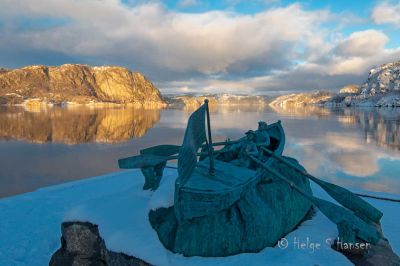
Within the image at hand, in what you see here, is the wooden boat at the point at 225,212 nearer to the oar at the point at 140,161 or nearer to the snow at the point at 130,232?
the snow at the point at 130,232

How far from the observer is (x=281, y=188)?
255 inches

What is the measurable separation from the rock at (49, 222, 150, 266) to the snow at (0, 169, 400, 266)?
17 cm

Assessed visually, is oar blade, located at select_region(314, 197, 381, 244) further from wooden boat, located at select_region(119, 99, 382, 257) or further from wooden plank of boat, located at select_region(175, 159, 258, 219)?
wooden plank of boat, located at select_region(175, 159, 258, 219)

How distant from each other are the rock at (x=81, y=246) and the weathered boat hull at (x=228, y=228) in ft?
3.71

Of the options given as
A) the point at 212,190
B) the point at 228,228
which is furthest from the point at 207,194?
the point at 228,228

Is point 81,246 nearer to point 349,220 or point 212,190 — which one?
point 212,190

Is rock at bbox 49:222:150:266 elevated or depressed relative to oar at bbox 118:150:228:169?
depressed

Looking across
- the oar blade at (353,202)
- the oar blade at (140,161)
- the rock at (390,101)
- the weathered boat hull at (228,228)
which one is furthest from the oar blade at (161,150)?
the rock at (390,101)

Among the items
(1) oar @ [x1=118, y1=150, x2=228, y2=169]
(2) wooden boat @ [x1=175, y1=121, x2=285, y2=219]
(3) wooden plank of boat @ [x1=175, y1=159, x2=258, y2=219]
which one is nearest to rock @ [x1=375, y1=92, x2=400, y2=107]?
(2) wooden boat @ [x1=175, y1=121, x2=285, y2=219]

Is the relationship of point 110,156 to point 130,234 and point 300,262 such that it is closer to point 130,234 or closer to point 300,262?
point 130,234

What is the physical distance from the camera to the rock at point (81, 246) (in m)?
5.61

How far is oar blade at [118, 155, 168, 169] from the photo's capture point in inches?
252

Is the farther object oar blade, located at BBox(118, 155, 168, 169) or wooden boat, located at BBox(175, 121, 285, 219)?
oar blade, located at BBox(118, 155, 168, 169)

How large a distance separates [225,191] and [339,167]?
647 inches
